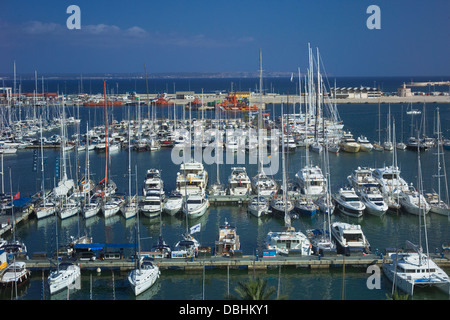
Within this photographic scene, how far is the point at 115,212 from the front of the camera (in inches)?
902

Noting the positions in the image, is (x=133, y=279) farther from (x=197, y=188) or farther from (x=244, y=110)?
(x=244, y=110)

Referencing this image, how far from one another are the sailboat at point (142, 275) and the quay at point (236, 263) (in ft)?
2.51

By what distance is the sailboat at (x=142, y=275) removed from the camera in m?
15.4

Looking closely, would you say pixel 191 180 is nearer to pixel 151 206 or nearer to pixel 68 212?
pixel 151 206

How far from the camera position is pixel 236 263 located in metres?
A: 17.0

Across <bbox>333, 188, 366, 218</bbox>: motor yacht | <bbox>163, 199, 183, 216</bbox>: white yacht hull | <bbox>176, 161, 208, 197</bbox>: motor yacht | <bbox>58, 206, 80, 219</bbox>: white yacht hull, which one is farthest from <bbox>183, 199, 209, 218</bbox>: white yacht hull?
<bbox>333, 188, 366, 218</bbox>: motor yacht

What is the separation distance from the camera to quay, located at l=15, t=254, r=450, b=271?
17000 mm

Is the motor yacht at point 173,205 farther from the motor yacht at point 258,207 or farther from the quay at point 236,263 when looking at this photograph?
the quay at point 236,263

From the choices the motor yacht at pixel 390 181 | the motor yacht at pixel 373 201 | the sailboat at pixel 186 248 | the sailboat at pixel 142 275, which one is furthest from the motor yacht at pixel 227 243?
the motor yacht at pixel 390 181

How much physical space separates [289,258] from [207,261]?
8.58 ft

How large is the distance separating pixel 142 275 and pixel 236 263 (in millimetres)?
3071
